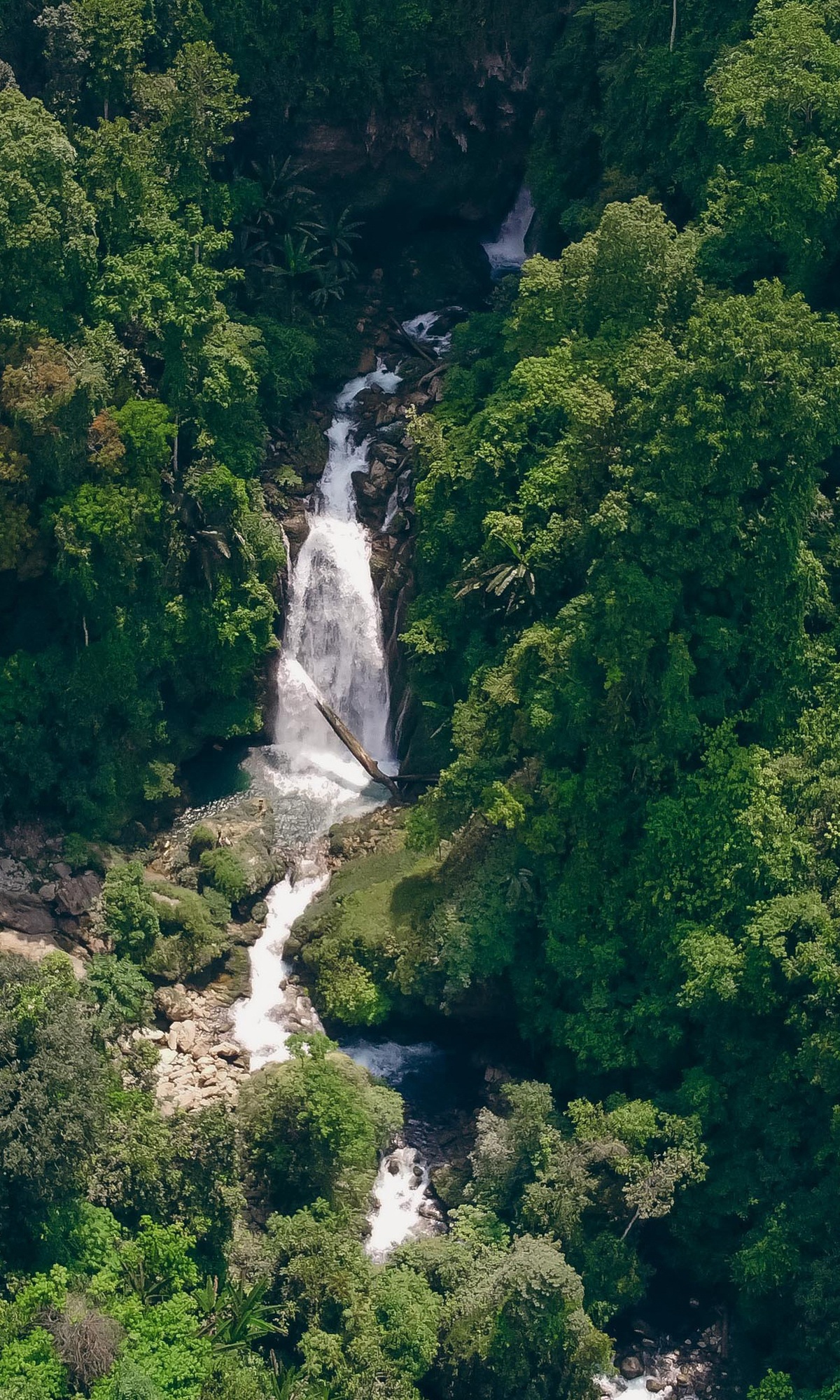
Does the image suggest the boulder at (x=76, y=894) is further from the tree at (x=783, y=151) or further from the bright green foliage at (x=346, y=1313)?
the tree at (x=783, y=151)

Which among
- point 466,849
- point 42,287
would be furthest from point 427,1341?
point 42,287

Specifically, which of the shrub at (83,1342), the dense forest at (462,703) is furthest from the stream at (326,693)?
the shrub at (83,1342)

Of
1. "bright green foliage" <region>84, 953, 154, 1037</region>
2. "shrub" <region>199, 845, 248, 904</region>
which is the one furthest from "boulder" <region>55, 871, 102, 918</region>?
"shrub" <region>199, 845, 248, 904</region>

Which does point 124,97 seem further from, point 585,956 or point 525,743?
point 585,956

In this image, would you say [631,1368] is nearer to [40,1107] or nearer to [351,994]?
[351,994]

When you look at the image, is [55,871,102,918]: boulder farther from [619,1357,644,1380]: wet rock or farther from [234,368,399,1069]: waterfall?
[619,1357,644,1380]: wet rock
